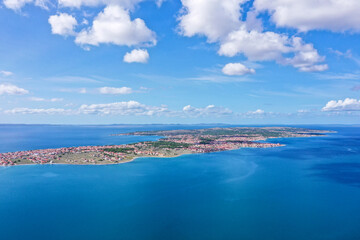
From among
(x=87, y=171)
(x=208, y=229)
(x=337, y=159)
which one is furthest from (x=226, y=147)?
(x=208, y=229)

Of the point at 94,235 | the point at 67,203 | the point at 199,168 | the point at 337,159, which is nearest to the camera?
the point at 94,235

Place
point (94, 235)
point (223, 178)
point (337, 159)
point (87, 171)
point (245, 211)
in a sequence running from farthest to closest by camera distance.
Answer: point (337, 159) < point (87, 171) < point (223, 178) < point (245, 211) < point (94, 235)

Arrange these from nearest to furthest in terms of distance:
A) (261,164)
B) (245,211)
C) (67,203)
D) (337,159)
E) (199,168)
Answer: (245,211)
(67,203)
(199,168)
(261,164)
(337,159)

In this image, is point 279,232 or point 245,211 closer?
point 279,232

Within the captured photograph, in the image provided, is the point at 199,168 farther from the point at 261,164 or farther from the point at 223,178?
the point at 261,164

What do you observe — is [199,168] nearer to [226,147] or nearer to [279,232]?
[279,232]

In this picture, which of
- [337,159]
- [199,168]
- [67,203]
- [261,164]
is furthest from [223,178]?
A: [337,159]
